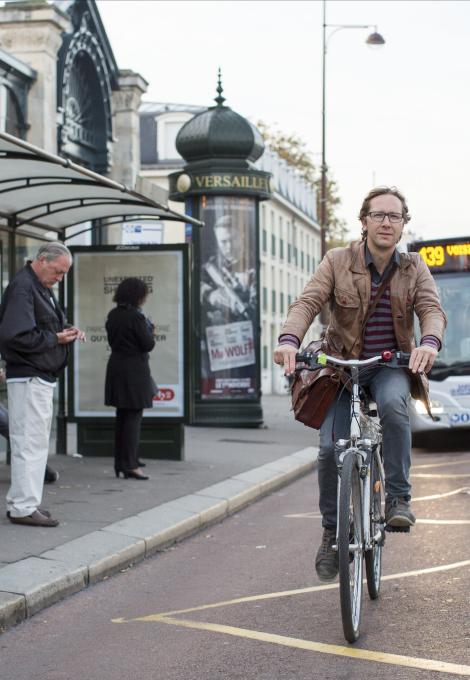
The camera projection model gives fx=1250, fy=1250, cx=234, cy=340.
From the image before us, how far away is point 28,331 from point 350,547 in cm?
363

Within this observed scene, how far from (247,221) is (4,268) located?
8700 mm

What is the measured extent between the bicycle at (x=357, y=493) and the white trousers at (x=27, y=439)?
2.95 meters

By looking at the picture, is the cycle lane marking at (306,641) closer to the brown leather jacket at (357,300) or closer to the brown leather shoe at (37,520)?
the brown leather jacket at (357,300)

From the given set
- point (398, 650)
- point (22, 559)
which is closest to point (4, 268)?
point (22, 559)

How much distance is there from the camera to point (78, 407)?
1390 centimetres

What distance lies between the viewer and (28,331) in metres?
8.38

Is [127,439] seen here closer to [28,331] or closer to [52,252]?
[28,331]

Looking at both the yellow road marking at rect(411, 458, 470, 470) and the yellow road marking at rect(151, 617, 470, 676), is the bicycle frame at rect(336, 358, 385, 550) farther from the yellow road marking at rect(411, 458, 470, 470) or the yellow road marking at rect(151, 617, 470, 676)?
the yellow road marking at rect(411, 458, 470, 470)

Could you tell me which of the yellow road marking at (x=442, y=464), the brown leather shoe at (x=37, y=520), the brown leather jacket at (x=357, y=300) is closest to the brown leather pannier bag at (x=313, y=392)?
the brown leather jacket at (x=357, y=300)

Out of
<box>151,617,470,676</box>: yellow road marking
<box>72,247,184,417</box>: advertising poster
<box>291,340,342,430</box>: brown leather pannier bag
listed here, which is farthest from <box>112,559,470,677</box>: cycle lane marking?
<box>72,247,184,417</box>: advertising poster

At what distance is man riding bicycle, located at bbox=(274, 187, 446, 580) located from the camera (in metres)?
5.93

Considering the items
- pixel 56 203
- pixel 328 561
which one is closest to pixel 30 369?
pixel 328 561

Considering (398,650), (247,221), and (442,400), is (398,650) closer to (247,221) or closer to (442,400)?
(442,400)

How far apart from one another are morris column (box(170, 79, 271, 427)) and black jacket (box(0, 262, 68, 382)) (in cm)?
1153
